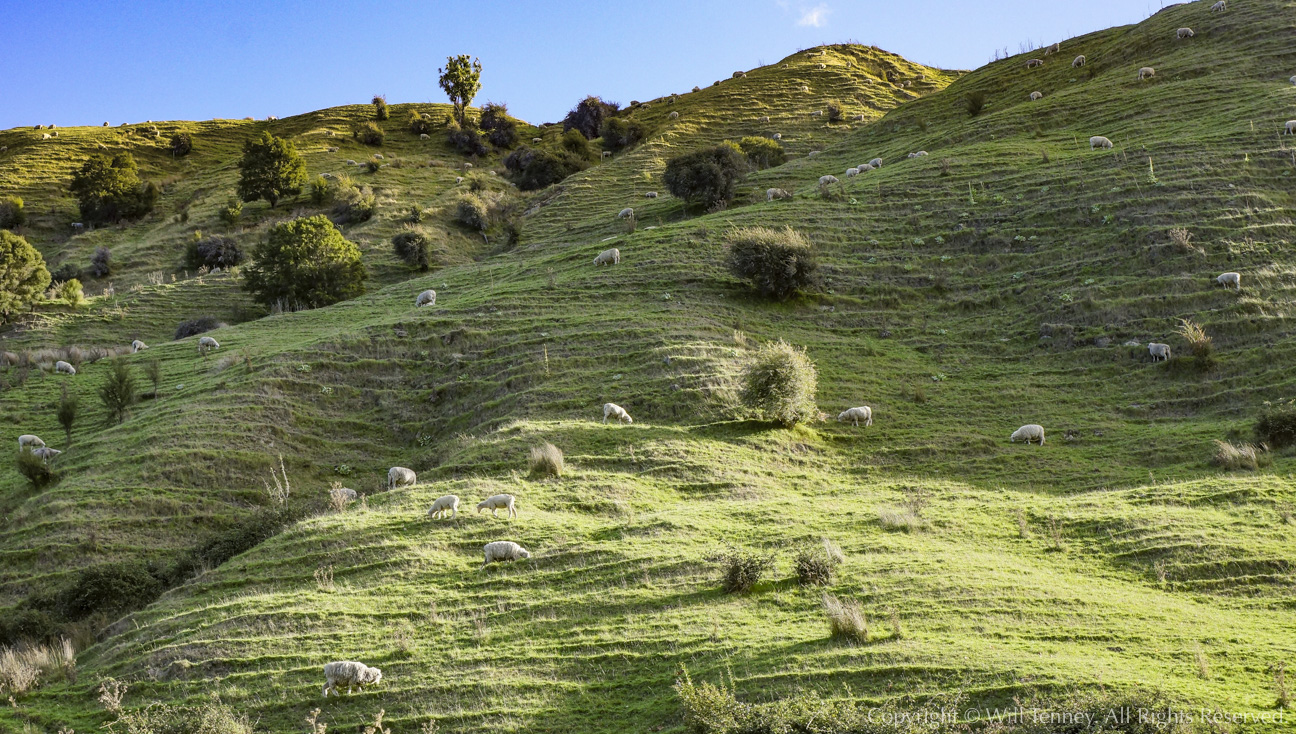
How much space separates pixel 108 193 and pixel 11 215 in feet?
23.8

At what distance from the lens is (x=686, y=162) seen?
159 feet

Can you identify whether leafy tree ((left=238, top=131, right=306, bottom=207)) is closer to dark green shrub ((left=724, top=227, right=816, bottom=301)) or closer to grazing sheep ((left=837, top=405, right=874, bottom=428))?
dark green shrub ((left=724, top=227, right=816, bottom=301))

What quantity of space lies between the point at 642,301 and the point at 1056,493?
57.7 feet

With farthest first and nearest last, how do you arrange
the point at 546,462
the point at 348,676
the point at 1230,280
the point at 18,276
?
the point at 18,276 < the point at 1230,280 < the point at 546,462 < the point at 348,676

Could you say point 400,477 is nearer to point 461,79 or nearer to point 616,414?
point 616,414

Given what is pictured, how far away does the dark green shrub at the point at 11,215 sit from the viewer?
63.7 m

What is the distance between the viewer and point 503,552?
15.7m

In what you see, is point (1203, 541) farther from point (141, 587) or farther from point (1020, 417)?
point (141, 587)

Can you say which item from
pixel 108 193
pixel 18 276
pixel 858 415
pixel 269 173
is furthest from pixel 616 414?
pixel 108 193

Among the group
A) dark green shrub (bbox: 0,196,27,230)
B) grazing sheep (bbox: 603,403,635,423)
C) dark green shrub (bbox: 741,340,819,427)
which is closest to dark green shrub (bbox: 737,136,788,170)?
dark green shrub (bbox: 741,340,819,427)

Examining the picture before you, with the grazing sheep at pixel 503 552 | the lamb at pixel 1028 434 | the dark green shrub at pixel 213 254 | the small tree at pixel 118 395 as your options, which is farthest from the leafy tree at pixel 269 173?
the lamb at pixel 1028 434

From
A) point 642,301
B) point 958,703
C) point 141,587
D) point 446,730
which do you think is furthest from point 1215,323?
point 141,587

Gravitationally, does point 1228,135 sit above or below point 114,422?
above

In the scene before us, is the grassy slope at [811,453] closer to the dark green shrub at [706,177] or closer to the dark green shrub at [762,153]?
the dark green shrub at [706,177]
